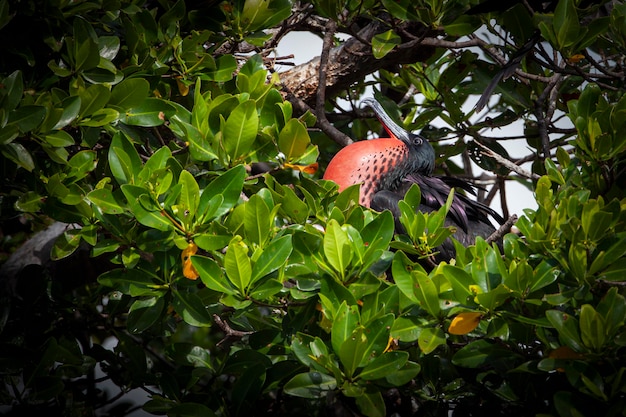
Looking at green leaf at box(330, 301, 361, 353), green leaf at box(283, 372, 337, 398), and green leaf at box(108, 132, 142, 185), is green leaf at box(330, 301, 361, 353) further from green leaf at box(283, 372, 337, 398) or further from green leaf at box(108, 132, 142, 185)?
green leaf at box(108, 132, 142, 185)

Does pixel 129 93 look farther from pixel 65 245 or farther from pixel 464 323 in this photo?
pixel 464 323

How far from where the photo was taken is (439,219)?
73.7 inches

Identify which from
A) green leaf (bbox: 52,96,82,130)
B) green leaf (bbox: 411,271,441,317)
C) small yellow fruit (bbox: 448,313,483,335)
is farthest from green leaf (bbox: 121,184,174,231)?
small yellow fruit (bbox: 448,313,483,335)

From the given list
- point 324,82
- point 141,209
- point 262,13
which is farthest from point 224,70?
point 324,82

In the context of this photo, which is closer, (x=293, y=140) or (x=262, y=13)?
(x=293, y=140)

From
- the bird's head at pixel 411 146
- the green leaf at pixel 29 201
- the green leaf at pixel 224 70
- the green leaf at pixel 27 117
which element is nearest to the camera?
the green leaf at pixel 27 117

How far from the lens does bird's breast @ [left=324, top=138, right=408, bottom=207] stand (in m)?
2.99

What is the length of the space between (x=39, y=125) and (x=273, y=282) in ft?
2.27

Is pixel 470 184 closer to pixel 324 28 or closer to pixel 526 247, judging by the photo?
pixel 324 28

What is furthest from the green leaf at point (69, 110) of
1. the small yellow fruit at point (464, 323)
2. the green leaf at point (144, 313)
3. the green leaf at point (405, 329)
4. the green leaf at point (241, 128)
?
the small yellow fruit at point (464, 323)

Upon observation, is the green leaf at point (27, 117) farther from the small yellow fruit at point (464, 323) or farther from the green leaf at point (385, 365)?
the small yellow fruit at point (464, 323)

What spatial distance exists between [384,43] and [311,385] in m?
1.45

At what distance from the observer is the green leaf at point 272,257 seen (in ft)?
5.32

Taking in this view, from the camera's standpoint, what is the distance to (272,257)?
163 cm
